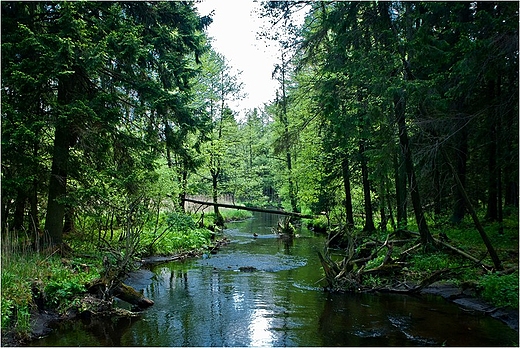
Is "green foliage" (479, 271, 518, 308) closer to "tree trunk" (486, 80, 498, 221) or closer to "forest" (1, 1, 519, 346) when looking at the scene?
"forest" (1, 1, 519, 346)

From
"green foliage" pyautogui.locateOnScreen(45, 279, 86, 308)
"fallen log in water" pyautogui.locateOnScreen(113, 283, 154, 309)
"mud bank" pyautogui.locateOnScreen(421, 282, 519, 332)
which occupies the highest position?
"green foliage" pyautogui.locateOnScreen(45, 279, 86, 308)

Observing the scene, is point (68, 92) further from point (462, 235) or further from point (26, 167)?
point (462, 235)

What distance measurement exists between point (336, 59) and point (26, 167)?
30.9ft

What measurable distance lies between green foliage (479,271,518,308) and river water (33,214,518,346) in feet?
1.91

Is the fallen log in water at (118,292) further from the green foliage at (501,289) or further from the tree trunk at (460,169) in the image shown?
the tree trunk at (460,169)

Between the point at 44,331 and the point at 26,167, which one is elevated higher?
the point at 26,167

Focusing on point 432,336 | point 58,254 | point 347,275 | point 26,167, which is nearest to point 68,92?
point 26,167

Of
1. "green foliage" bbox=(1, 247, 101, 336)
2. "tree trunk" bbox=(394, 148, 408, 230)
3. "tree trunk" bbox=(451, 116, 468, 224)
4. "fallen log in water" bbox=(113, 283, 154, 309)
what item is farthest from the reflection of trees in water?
"tree trunk" bbox=(451, 116, 468, 224)

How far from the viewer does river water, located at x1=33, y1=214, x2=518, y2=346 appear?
22.8 ft

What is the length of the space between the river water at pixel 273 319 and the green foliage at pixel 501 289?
0.58 meters

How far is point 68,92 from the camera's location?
10.3 m

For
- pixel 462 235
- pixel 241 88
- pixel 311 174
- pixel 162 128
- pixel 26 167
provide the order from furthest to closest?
pixel 241 88 → pixel 311 174 → pixel 462 235 → pixel 162 128 → pixel 26 167

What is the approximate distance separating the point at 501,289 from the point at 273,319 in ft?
16.1

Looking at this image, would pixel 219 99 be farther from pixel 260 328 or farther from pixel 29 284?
pixel 260 328
